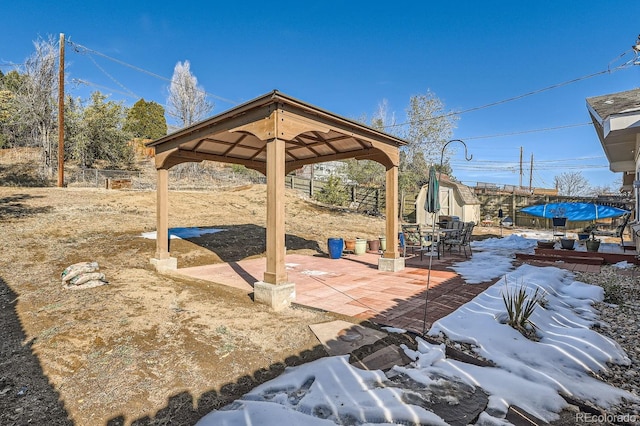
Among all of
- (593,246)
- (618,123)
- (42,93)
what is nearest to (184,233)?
(618,123)

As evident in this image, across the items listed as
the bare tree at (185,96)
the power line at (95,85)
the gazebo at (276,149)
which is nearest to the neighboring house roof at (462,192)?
the gazebo at (276,149)

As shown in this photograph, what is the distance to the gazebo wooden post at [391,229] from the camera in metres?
6.69

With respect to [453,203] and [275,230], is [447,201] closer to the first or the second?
[453,203]

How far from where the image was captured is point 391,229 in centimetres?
678

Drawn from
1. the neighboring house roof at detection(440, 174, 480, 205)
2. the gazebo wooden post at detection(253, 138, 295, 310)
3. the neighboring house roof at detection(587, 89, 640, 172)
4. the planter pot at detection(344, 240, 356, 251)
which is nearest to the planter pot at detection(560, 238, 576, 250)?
the neighboring house roof at detection(587, 89, 640, 172)

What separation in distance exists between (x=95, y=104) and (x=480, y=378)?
26.6m

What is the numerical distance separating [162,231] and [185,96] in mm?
20582

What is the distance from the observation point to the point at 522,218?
19.8m

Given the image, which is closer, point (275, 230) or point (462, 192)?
point (275, 230)

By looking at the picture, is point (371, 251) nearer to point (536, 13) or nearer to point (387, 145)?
point (387, 145)

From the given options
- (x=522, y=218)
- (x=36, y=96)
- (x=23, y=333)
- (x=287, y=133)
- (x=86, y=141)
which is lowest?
(x=23, y=333)

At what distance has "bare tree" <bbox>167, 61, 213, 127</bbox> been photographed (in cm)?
2406

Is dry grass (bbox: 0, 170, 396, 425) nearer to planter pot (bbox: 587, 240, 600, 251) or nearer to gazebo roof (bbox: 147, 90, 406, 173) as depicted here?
gazebo roof (bbox: 147, 90, 406, 173)

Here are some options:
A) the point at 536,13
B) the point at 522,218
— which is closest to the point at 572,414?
the point at 536,13
